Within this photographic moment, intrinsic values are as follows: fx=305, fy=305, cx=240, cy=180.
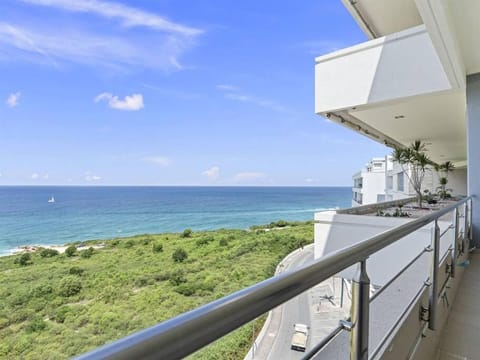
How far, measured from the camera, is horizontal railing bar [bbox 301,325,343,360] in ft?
2.22

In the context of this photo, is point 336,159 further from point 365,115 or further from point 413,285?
point 413,285

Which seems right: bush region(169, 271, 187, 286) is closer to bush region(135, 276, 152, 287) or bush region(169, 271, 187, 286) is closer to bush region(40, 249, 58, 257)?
bush region(135, 276, 152, 287)

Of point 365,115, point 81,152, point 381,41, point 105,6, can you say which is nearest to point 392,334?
point 381,41

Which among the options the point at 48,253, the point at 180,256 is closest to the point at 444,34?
the point at 180,256

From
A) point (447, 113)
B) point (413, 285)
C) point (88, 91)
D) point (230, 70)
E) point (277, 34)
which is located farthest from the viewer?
point (88, 91)

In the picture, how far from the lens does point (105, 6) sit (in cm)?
2177

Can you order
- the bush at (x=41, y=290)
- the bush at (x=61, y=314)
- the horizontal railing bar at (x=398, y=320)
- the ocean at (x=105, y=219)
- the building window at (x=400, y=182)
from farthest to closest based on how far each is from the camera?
the ocean at (x=105, y=219) < the building window at (x=400, y=182) < the bush at (x=41, y=290) < the bush at (x=61, y=314) < the horizontal railing bar at (x=398, y=320)

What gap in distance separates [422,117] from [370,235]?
310cm

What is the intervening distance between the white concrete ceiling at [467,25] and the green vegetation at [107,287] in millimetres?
8836

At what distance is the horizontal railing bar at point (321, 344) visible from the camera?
0.68 meters

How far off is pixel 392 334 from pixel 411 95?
183 inches

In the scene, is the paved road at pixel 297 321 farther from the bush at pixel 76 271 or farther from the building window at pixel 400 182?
the bush at pixel 76 271

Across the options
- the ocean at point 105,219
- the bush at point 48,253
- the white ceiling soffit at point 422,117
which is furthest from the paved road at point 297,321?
the ocean at point 105,219

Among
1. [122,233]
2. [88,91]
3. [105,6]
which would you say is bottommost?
[122,233]
